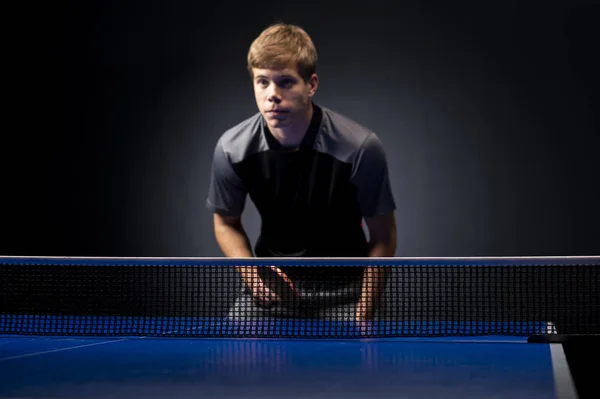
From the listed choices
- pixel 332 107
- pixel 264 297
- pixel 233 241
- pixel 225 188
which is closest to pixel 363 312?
pixel 264 297

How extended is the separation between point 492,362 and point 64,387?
138cm

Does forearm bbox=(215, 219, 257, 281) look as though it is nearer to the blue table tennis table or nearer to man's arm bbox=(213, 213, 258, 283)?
man's arm bbox=(213, 213, 258, 283)

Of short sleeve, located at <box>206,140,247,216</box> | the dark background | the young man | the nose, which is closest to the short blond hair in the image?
the young man

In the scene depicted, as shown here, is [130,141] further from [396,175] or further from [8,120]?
[396,175]

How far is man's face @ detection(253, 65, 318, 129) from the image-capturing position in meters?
5.07

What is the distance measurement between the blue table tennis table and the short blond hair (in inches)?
84.5

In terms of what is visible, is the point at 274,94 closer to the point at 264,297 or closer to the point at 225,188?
the point at 225,188

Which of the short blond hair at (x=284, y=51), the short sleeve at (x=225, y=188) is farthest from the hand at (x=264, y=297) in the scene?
the short blond hair at (x=284, y=51)

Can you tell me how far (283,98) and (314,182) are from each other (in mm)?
526

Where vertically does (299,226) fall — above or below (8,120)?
below

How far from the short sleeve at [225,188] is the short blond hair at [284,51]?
572 millimetres

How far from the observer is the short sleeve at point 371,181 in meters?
4.97

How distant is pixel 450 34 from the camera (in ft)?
20.3

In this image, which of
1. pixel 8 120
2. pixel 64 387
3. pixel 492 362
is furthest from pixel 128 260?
pixel 8 120
